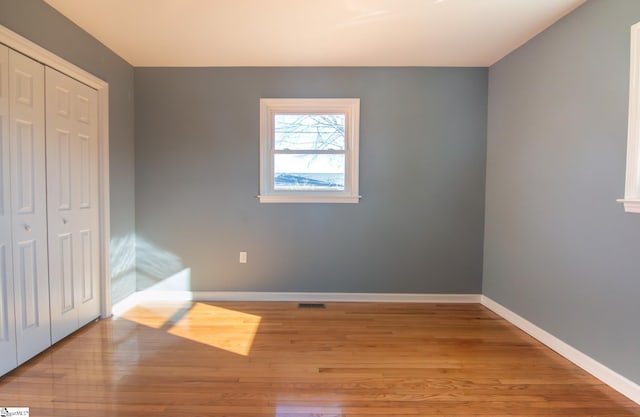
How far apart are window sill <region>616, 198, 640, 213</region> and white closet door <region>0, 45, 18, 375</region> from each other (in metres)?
3.65

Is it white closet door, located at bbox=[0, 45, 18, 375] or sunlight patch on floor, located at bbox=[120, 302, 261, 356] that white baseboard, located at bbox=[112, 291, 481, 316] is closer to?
sunlight patch on floor, located at bbox=[120, 302, 261, 356]

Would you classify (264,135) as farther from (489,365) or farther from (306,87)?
(489,365)

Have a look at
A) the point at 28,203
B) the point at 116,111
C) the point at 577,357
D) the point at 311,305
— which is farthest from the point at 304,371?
the point at 116,111

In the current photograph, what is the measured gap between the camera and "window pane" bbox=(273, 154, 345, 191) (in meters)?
3.24

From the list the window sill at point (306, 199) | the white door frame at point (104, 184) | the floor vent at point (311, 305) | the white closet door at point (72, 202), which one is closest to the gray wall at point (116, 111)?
the white door frame at point (104, 184)

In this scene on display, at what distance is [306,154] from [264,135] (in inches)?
18.8

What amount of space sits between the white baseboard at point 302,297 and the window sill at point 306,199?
978mm

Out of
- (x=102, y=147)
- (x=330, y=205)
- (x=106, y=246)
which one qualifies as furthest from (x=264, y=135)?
(x=106, y=246)

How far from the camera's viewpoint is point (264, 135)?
10.4 ft

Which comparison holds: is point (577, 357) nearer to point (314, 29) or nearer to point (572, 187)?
point (572, 187)

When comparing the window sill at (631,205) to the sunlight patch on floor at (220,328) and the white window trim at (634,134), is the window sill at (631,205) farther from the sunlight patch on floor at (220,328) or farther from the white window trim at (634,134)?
the sunlight patch on floor at (220,328)

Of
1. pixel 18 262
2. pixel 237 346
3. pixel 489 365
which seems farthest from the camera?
pixel 237 346

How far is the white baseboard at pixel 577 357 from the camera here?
1.75 meters

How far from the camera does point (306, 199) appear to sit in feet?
10.5
